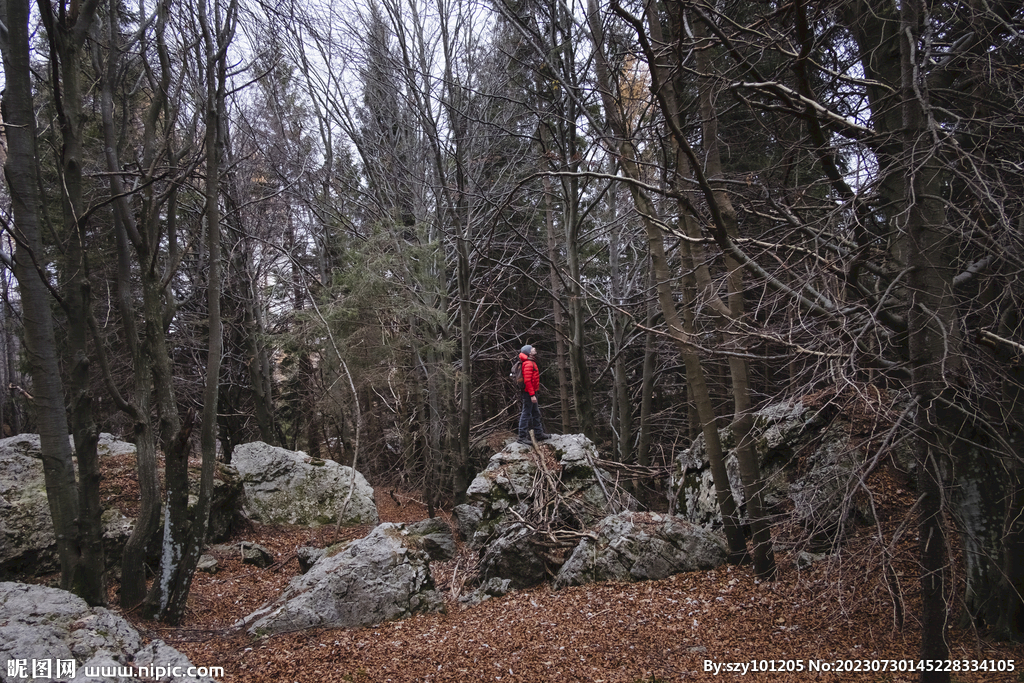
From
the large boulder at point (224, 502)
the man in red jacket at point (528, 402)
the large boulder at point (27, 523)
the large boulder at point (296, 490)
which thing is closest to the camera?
the large boulder at point (27, 523)

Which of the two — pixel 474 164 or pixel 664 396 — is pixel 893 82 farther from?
pixel 664 396

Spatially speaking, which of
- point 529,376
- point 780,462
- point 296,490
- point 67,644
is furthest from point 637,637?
point 296,490

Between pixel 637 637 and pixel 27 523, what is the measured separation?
23.0ft

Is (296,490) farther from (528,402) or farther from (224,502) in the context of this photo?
(528,402)

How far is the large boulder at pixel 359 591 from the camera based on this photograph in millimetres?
5594

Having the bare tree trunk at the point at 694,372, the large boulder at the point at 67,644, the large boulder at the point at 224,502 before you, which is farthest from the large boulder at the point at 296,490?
the bare tree trunk at the point at 694,372

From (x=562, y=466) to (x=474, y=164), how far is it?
6555 millimetres

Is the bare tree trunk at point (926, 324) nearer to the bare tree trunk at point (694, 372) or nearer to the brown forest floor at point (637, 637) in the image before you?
the brown forest floor at point (637, 637)

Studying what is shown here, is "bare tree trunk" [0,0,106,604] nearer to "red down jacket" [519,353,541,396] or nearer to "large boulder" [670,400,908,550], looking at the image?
"large boulder" [670,400,908,550]

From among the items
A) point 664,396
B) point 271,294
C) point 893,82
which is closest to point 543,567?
point 893,82

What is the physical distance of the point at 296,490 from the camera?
437 inches

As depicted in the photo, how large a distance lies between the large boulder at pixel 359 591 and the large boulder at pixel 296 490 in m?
4.38

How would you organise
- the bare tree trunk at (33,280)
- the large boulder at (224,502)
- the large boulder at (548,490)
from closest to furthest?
1. the bare tree trunk at (33,280)
2. the large boulder at (548,490)
3. the large boulder at (224,502)

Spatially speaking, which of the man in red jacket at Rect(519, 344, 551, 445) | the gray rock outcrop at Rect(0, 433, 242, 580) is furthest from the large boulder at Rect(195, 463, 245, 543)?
the man in red jacket at Rect(519, 344, 551, 445)
